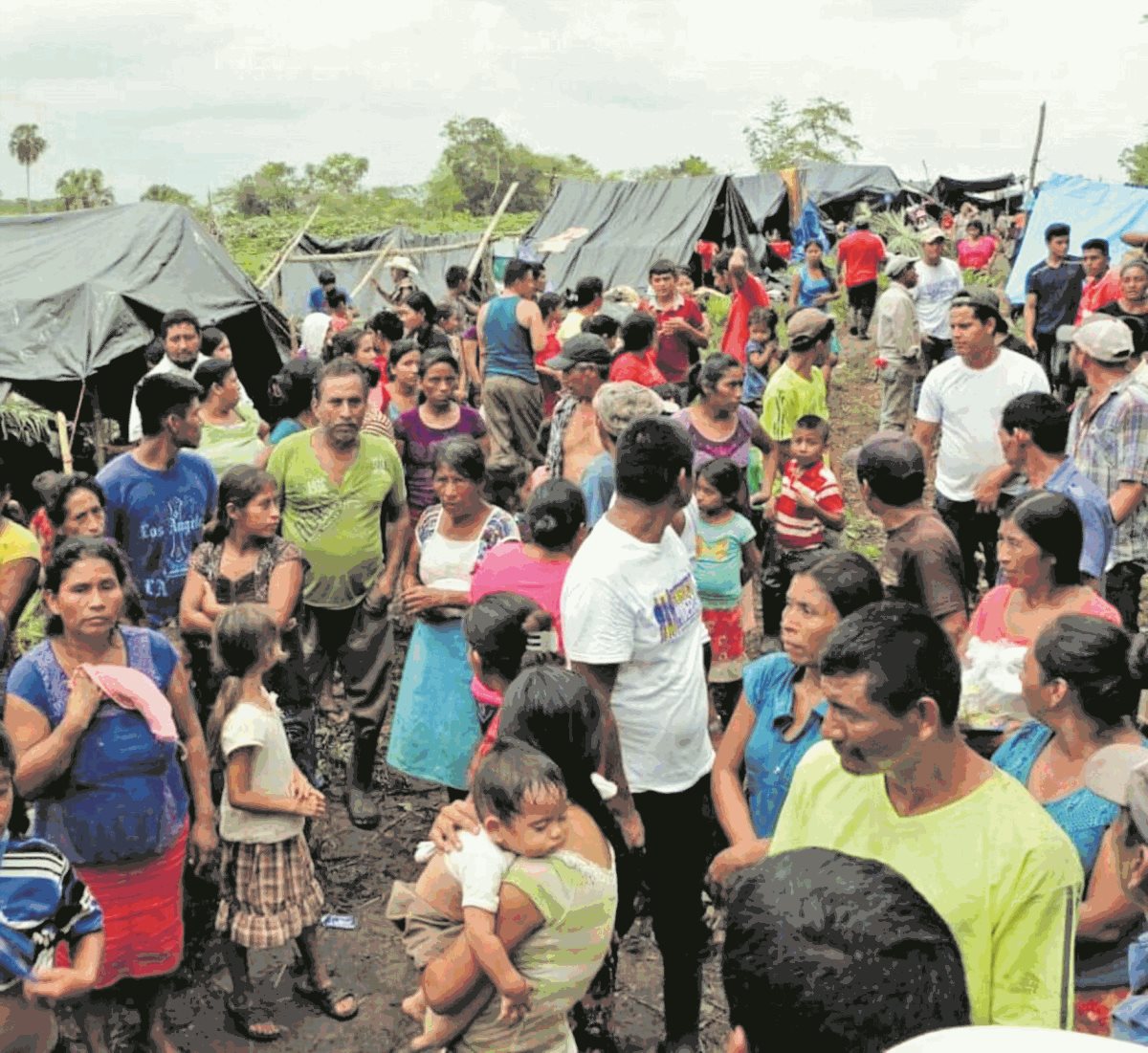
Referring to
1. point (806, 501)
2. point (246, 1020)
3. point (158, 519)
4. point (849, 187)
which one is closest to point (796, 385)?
point (806, 501)

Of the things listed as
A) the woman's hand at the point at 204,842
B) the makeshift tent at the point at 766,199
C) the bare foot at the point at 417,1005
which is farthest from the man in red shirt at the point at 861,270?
the bare foot at the point at 417,1005

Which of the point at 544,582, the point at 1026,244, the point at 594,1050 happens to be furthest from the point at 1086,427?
the point at 1026,244

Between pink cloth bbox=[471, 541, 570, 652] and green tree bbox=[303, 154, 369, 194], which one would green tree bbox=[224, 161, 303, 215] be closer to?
green tree bbox=[303, 154, 369, 194]

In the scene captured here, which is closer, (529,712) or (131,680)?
(529,712)

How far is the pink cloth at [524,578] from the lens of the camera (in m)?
3.88

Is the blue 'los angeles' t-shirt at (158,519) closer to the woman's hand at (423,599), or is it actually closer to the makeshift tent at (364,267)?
the woman's hand at (423,599)

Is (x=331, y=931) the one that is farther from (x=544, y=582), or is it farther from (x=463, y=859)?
(x=463, y=859)

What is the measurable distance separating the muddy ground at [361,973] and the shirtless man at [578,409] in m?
1.68

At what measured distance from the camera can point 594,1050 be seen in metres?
3.83

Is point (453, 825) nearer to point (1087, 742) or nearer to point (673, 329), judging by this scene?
point (1087, 742)

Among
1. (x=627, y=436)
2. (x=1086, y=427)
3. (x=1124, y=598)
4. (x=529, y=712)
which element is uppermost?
(x=627, y=436)

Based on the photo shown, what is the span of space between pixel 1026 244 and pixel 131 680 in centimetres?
1403

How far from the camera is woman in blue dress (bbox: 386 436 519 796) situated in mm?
4555

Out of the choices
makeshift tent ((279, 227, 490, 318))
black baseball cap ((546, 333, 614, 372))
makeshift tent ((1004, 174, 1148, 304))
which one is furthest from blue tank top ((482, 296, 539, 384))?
makeshift tent ((279, 227, 490, 318))
